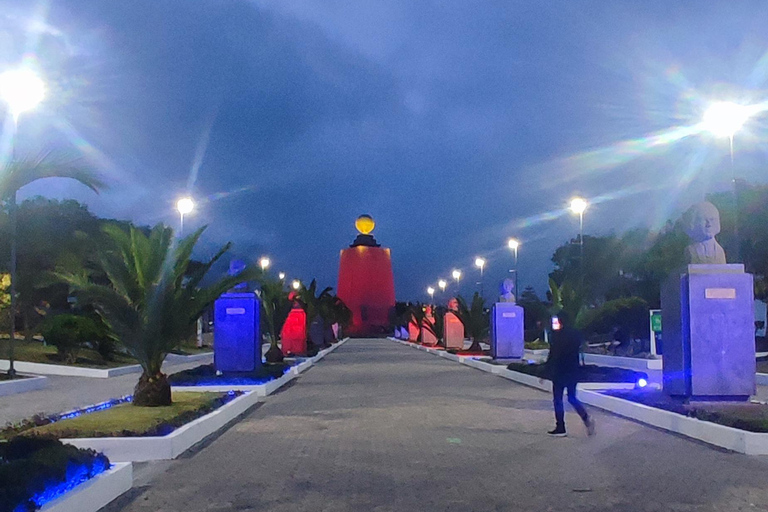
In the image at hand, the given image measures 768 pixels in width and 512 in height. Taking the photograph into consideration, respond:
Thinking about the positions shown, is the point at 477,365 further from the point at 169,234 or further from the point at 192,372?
the point at 169,234

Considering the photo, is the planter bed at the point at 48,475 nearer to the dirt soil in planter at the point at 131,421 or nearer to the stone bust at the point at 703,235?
the dirt soil in planter at the point at 131,421

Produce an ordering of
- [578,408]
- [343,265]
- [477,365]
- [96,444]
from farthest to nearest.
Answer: [343,265]
[477,365]
[578,408]
[96,444]

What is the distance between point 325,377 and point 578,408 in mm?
13306

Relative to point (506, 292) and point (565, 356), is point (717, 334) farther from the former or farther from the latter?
point (506, 292)

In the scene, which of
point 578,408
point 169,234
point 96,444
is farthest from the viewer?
point 169,234

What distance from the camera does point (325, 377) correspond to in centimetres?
2292

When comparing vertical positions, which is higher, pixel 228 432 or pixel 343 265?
pixel 343 265

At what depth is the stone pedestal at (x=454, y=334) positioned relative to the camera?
133ft

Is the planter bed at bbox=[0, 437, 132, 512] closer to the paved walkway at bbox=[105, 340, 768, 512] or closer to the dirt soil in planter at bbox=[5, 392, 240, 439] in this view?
the paved walkway at bbox=[105, 340, 768, 512]

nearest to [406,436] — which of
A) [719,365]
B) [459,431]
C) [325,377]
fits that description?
[459,431]

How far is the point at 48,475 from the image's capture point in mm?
5812

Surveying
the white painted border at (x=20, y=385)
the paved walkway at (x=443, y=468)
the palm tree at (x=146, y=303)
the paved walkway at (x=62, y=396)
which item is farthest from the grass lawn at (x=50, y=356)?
the paved walkway at (x=443, y=468)

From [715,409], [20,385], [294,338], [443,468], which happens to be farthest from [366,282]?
[443,468]

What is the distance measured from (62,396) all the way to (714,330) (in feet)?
43.2
